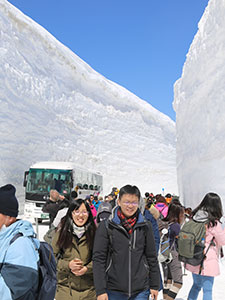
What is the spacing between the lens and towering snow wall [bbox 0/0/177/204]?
1126 inches

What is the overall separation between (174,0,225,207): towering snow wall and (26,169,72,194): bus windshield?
207 inches

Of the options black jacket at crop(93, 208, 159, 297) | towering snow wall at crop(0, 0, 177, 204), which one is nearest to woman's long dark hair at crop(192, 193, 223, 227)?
black jacket at crop(93, 208, 159, 297)

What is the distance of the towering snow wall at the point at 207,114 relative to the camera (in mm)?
9984

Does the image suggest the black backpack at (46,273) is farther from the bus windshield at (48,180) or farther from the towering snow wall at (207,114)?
the bus windshield at (48,180)

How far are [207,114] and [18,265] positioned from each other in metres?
10.5

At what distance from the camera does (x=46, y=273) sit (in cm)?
188

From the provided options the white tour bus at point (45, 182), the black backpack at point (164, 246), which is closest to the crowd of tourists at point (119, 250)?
the black backpack at point (164, 246)

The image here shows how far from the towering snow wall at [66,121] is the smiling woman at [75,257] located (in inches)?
888

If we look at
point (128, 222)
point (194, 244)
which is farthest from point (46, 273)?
point (194, 244)

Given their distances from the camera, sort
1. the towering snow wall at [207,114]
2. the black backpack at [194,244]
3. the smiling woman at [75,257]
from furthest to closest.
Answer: the towering snow wall at [207,114] < the black backpack at [194,244] < the smiling woman at [75,257]

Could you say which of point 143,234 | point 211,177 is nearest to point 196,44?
point 211,177

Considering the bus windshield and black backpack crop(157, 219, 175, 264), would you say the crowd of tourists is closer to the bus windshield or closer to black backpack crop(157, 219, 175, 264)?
black backpack crop(157, 219, 175, 264)

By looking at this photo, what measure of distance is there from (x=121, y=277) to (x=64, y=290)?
0.63 meters

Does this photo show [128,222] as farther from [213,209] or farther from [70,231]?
[213,209]
